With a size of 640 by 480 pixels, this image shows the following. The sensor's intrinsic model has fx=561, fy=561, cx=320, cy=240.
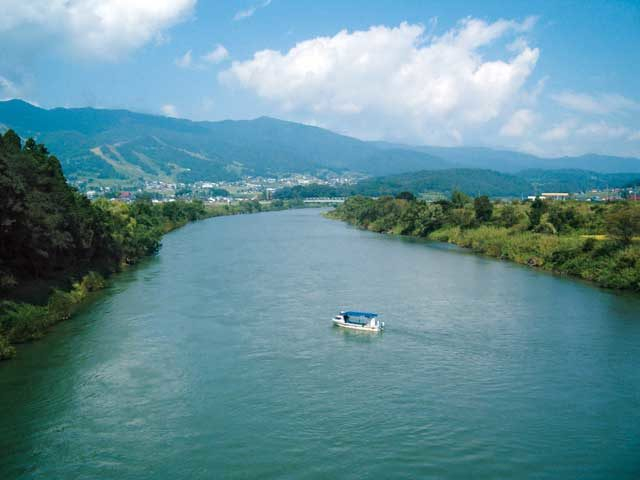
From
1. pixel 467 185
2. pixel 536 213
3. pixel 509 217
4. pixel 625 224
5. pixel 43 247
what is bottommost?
pixel 43 247

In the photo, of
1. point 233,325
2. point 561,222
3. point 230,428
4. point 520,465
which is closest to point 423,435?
point 520,465

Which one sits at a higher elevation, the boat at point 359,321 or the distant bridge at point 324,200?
the distant bridge at point 324,200

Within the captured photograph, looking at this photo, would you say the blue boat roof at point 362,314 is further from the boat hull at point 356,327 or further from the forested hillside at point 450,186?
the forested hillside at point 450,186

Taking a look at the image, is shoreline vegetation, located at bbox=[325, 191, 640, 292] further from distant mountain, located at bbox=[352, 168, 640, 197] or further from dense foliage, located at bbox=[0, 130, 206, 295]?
distant mountain, located at bbox=[352, 168, 640, 197]

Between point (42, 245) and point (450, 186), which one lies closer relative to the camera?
point (42, 245)

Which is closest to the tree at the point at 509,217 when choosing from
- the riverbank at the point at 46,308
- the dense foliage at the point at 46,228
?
the dense foliage at the point at 46,228

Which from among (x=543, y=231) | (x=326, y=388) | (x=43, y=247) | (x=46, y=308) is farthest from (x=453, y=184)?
(x=326, y=388)

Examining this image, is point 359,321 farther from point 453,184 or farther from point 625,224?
point 453,184
